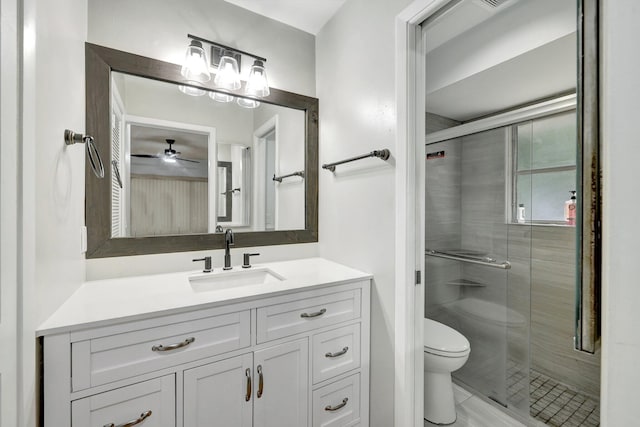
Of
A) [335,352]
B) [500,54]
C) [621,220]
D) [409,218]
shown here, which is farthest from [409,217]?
[500,54]

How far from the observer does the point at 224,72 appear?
155 cm

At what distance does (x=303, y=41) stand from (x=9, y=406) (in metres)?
2.10

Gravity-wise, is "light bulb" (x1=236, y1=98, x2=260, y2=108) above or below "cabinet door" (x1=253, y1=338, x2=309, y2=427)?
above

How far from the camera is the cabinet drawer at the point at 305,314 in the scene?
1124mm

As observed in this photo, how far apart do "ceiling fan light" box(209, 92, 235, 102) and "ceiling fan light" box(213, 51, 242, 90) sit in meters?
0.04

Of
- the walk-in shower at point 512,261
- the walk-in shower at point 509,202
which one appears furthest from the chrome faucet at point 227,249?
the walk-in shower at point 512,261

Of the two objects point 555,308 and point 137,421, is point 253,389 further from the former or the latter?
point 555,308

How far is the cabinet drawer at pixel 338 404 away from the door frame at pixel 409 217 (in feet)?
0.68

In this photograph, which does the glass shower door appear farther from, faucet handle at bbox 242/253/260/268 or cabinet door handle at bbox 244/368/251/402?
cabinet door handle at bbox 244/368/251/402

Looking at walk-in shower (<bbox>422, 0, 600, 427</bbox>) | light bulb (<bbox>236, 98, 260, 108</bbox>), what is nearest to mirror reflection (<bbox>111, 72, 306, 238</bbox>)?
light bulb (<bbox>236, 98, 260, 108</bbox>)

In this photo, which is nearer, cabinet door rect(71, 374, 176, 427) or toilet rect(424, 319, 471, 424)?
cabinet door rect(71, 374, 176, 427)

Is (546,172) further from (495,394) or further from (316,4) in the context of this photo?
(316,4)

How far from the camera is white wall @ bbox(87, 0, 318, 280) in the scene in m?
1.32

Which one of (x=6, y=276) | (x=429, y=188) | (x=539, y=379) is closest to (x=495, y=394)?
(x=539, y=379)
